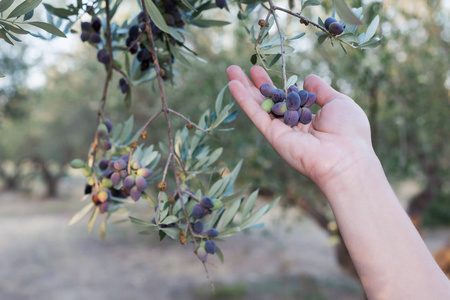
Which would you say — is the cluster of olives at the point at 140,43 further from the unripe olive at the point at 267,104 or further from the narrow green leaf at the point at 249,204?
the narrow green leaf at the point at 249,204

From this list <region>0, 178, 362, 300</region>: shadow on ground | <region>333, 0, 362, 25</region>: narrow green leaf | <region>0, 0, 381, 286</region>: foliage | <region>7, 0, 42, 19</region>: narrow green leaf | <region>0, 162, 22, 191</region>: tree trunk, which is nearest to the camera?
<region>333, 0, 362, 25</region>: narrow green leaf

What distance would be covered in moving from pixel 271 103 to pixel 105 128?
51cm

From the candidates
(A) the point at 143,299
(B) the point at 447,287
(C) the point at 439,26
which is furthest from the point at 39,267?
(B) the point at 447,287

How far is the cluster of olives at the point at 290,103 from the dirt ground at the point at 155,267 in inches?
170

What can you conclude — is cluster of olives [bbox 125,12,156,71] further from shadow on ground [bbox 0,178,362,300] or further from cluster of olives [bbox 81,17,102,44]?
shadow on ground [bbox 0,178,362,300]

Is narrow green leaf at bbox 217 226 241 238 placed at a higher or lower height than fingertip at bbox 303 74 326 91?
lower

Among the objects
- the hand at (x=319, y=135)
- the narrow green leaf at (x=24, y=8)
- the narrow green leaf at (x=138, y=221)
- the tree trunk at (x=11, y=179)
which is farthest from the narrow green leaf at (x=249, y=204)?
the tree trunk at (x=11, y=179)

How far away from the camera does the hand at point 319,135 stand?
973mm

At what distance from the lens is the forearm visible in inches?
32.9

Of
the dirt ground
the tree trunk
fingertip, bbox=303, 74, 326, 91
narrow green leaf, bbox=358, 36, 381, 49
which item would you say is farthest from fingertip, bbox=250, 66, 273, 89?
the tree trunk

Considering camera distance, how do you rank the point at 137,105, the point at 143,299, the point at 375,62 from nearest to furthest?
the point at 375,62
the point at 143,299
the point at 137,105

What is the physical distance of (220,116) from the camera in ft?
3.21

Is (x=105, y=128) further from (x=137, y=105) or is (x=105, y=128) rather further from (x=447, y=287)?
(x=137, y=105)

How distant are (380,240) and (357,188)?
13cm
